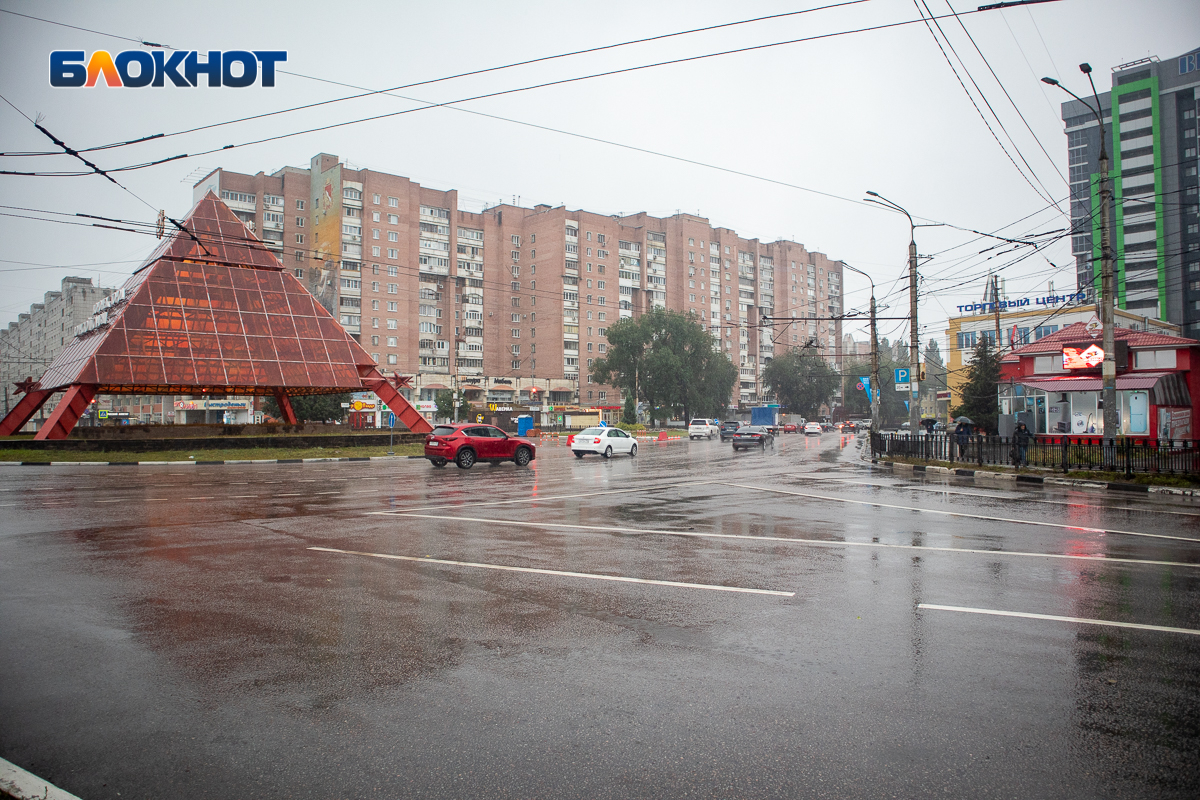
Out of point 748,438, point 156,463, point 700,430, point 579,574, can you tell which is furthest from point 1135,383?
point 700,430

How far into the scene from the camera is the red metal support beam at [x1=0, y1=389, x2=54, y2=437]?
32156 millimetres

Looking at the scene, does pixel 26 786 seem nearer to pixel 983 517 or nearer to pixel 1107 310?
pixel 983 517

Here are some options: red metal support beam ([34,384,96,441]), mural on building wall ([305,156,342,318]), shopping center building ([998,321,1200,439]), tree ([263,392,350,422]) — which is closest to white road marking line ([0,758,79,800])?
shopping center building ([998,321,1200,439])

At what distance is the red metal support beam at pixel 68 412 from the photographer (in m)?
29.8

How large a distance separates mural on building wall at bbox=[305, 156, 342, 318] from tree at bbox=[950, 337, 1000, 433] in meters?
63.1

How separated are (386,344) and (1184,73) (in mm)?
101461

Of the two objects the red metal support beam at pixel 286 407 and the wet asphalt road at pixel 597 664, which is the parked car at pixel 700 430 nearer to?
the red metal support beam at pixel 286 407

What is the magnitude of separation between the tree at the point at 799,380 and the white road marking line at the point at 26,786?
105734mm

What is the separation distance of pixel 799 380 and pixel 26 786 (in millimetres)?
108290

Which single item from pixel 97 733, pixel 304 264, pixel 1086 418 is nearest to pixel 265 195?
pixel 304 264

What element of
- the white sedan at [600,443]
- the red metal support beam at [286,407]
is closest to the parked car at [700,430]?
the white sedan at [600,443]

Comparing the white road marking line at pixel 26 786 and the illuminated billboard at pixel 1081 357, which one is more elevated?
the illuminated billboard at pixel 1081 357

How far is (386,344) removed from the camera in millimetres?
82750

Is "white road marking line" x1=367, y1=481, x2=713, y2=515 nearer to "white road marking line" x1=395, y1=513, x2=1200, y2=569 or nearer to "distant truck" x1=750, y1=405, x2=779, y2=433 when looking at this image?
"white road marking line" x1=395, y1=513, x2=1200, y2=569
